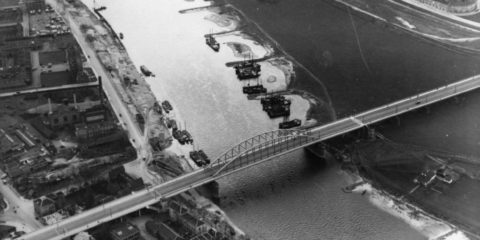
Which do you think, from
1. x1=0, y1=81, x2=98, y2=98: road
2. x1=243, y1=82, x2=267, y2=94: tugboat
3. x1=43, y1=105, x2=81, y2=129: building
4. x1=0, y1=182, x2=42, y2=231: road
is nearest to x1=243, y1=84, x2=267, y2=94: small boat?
x1=243, y1=82, x2=267, y2=94: tugboat

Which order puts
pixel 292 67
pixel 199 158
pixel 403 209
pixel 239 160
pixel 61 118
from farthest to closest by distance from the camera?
pixel 292 67 < pixel 61 118 < pixel 199 158 < pixel 239 160 < pixel 403 209

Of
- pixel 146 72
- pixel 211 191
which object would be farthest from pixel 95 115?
pixel 211 191

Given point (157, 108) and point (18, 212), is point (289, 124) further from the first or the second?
point (18, 212)

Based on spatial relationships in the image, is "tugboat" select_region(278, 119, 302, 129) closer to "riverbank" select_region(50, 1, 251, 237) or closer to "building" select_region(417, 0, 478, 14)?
"riverbank" select_region(50, 1, 251, 237)

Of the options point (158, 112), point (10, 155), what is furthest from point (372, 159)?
point (10, 155)

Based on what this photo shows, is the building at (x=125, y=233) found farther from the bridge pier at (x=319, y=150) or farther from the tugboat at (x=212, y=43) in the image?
the tugboat at (x=212, y=43)

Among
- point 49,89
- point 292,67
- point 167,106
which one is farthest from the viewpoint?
point 292,67
